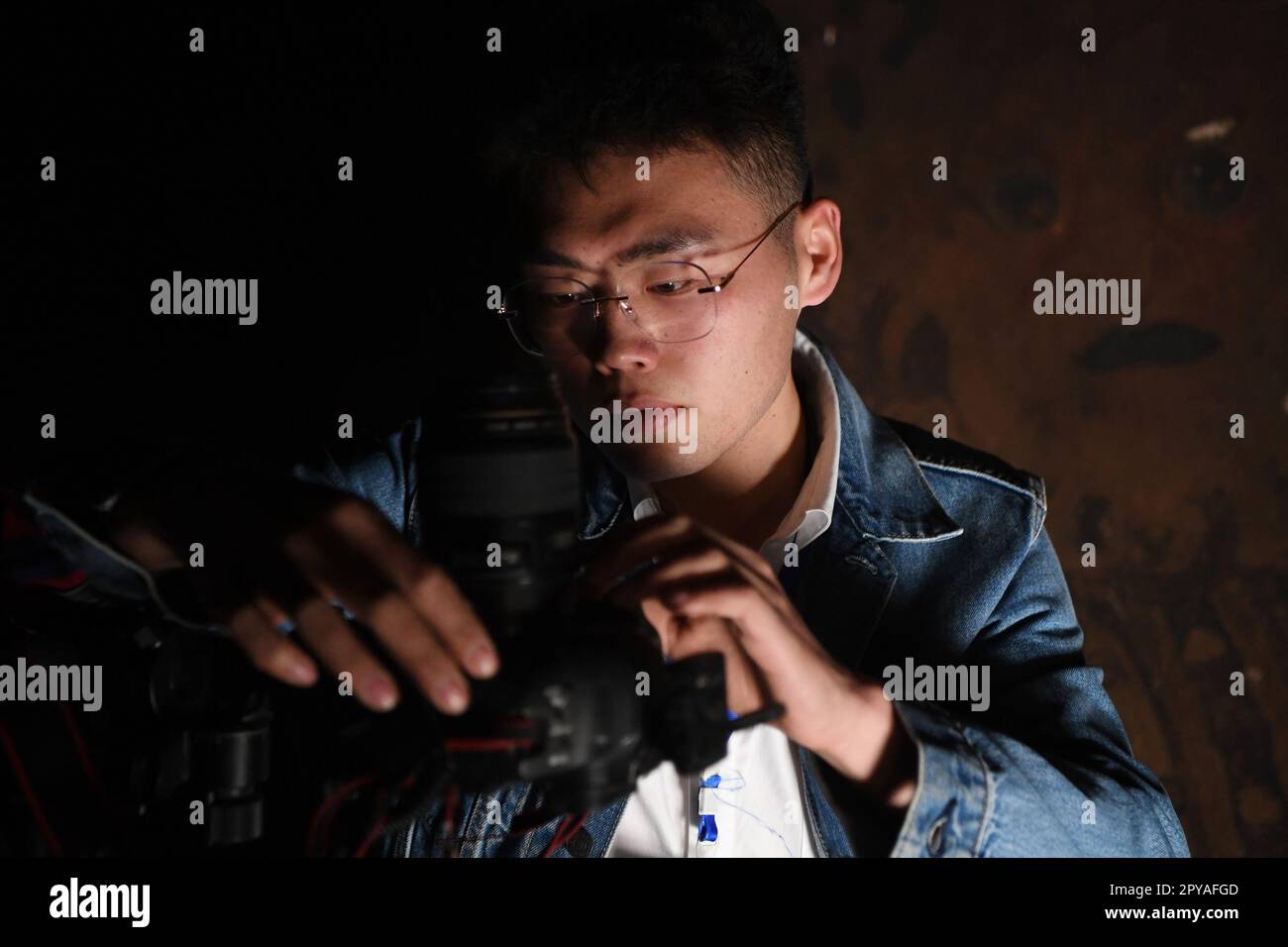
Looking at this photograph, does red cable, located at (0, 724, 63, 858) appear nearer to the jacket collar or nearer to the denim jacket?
the denim jacket

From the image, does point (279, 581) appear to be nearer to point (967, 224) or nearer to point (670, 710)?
point (670, 710)

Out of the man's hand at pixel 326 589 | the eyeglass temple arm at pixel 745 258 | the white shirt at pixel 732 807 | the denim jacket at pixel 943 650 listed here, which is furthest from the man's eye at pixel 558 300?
the white shirt at pixel 732 807

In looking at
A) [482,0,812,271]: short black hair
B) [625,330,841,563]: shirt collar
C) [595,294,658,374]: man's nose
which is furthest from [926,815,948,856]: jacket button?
[482,0,812,271]: short black hair

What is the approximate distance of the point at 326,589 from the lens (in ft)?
2.05

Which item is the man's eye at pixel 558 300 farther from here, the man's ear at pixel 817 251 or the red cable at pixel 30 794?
the red cable at pixel 30 794

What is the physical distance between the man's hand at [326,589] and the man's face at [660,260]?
15.1 inches

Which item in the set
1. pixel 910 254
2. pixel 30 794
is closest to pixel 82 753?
pixel 30 794

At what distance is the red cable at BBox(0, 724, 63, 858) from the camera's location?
0.70 meters

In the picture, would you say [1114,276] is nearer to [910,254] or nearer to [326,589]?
[910,254]

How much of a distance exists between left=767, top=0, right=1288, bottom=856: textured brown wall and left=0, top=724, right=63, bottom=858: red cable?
1006mm
